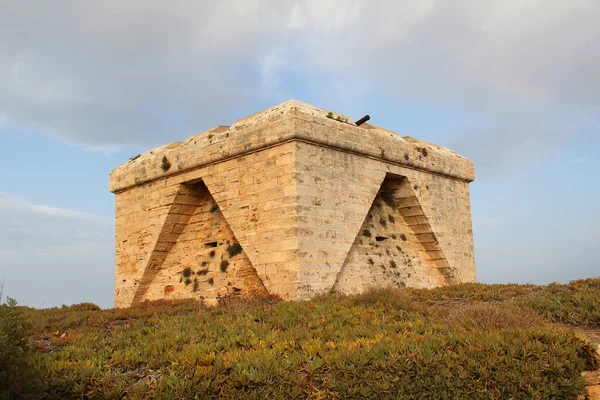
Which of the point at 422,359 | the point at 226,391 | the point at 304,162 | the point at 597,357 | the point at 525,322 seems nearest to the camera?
the point at 226,391

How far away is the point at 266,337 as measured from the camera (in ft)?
21.6

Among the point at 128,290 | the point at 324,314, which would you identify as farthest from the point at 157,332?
the point at 128,290

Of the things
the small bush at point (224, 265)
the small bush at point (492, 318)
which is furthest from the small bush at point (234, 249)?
the small bush at point (492, 318)

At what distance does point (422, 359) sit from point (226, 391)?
1.89m

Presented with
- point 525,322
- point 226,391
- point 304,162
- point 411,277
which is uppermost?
point 304,162

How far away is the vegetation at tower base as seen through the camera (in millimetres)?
5184

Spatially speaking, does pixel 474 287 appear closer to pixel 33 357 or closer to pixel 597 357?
pixel 597 357

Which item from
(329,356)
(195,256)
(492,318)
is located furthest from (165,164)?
(329,356)

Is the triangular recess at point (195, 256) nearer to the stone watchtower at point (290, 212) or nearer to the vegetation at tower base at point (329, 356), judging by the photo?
the stone watchtower at point (290, 212)

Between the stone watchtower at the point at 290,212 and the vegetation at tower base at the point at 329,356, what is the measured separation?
2.21 m

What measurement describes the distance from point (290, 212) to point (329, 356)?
4.53m

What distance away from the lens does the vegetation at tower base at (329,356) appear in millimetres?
5184

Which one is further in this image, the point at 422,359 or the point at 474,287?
the point at 474,287

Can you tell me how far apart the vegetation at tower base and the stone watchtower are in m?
2.21
